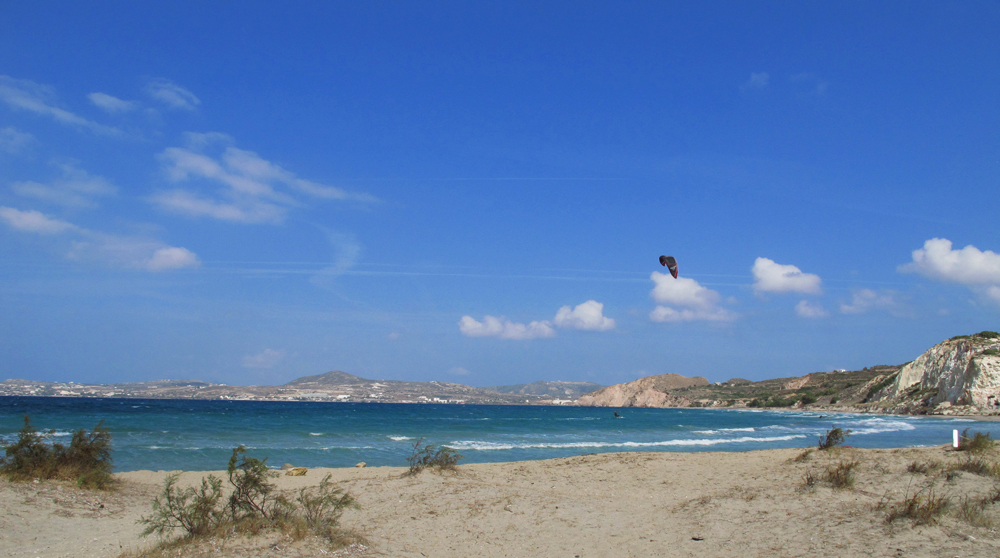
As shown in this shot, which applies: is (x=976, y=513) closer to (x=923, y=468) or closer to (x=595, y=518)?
(x=923, y=468)

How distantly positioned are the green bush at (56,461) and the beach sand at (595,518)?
1.36 ft

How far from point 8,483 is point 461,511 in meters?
7.74

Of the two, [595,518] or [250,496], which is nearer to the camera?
[250,496]

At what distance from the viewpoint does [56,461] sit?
10797mm

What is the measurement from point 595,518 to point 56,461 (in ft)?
32.8

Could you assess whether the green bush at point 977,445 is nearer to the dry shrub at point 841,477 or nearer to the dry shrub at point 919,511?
the dry shrub at point 841,477

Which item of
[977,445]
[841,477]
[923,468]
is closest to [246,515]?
[841,477]

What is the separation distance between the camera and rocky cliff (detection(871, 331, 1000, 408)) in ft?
139

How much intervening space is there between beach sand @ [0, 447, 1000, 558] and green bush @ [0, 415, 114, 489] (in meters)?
0.42

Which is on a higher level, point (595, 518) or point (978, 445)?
point (978, 445)

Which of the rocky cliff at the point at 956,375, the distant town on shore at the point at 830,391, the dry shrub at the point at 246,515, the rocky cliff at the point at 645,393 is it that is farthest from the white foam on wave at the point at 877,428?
the rocky cliff at the point at 645,393

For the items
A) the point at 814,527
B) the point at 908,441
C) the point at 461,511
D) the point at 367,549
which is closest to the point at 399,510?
the point at 461,511

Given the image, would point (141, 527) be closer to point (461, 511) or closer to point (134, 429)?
point (461, 511)

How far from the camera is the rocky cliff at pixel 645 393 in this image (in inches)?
5610
